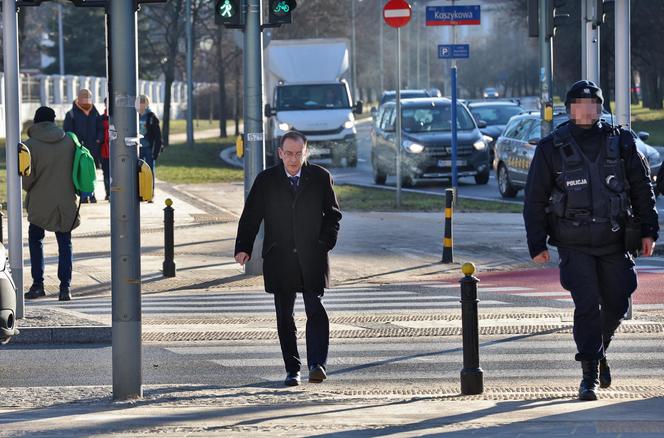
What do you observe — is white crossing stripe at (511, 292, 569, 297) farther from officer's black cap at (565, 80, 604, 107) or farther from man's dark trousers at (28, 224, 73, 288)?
officer's black cap at (565, 80, 604, 107)

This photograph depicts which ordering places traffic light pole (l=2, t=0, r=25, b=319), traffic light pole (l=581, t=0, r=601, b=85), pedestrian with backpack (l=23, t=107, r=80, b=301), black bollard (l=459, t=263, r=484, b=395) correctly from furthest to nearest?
pedestrian with backpack (l=23, t=107, r=80, b=301)
traffic light pole (l=581, t=0, r=601, b=85)
traffic light pole (l=2, t=0, r=25, b=319)
black bollard (l=459, t=263, r=484, b=395)

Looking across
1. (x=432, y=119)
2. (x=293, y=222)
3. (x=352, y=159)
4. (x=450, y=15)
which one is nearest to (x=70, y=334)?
(x=293, y=222)

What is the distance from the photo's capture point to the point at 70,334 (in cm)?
1159

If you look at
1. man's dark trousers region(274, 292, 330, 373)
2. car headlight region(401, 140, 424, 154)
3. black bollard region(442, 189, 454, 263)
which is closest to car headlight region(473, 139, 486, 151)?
car headlight region(401, 140, 424, 154)

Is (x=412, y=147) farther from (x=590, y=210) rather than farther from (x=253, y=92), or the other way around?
(x=590, y=210)

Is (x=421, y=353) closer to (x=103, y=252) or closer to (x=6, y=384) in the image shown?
(x=6, y=384)

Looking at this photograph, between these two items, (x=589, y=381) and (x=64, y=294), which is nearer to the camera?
(x=589, y=381)

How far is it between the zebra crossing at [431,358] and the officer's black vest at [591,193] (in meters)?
1.67

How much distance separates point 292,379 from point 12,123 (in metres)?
4.02

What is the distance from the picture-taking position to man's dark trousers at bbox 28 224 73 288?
1430 cm

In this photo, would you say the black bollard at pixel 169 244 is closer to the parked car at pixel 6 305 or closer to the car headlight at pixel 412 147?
the parked car at pixel 6 305

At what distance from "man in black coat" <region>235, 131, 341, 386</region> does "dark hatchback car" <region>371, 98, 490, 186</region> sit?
21008 millimetres

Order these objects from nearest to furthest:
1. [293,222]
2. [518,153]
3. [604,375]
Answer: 1. [604,375]
2. [293,222]
3. [518,153]

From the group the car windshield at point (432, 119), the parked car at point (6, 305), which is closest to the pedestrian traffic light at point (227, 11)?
the parked car at point (6, 305)
